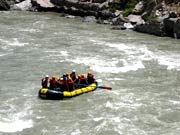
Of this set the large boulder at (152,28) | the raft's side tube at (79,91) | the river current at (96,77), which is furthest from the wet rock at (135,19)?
the raft's side tube at (79,91)

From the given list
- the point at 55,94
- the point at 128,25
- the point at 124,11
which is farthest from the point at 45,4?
the point at 55,94

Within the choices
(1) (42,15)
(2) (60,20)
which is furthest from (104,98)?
(1) (42,15)

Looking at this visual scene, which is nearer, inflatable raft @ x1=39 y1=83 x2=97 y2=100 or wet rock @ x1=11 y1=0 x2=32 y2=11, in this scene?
inflatable raft @ x1=39 y1=83 x2=97 y2=100

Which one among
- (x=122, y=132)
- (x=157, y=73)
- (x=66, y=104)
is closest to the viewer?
(x=122, y=132)

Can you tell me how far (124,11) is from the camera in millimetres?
46125

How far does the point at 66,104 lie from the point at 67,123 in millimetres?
2411

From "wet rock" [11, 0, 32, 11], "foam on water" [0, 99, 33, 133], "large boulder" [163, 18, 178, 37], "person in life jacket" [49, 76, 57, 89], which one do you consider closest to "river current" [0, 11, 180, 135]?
"foam on water" [0, 99, 33, 133]

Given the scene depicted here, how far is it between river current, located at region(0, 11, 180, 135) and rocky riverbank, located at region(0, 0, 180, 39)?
1544 millimetres

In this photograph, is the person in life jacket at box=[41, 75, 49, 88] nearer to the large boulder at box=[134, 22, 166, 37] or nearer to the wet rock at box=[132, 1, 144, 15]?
the large boulder at box=[134, 22, 166, 37]

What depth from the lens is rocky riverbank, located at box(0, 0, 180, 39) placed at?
1548 inches

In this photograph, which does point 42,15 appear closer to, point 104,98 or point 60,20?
point 60,20

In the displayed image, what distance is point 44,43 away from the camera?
1405 inches

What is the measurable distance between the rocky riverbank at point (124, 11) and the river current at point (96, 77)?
1544mm

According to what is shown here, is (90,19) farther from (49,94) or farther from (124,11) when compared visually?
(49,94)
